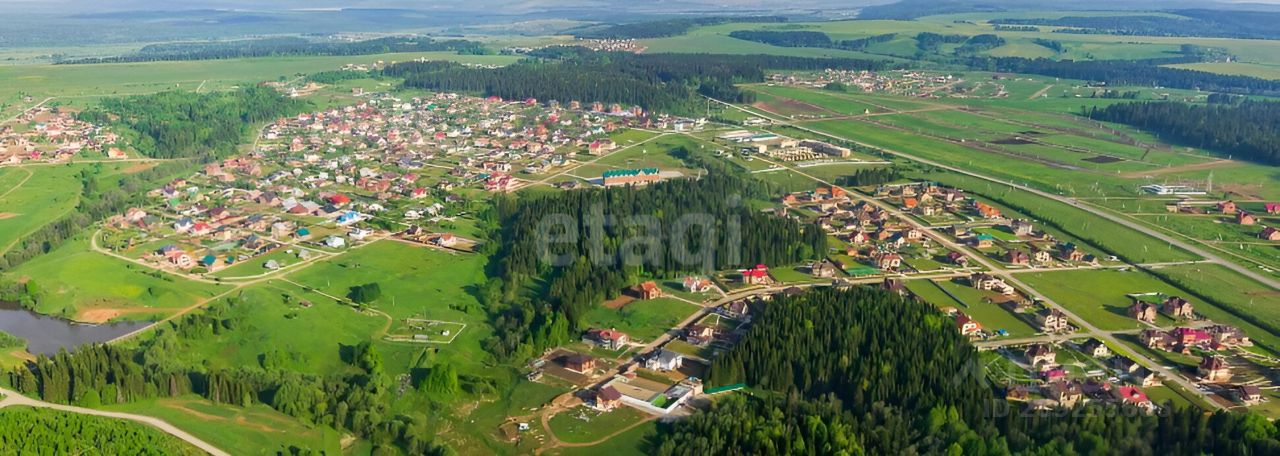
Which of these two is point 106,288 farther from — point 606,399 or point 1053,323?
point 1053,323

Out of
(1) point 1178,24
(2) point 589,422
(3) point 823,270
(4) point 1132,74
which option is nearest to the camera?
(2) point 589,422

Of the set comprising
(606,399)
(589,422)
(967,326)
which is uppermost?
(967,326)

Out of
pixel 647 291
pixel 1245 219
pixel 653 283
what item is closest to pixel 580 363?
pixel 647 291

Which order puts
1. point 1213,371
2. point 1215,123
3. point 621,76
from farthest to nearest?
point 621,76 → point 1215,123 → point 1213,371

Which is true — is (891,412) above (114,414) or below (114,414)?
above

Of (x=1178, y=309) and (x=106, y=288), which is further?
(x=106, y=288)

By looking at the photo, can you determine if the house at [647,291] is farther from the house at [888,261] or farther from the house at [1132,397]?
the house at [1132,397]

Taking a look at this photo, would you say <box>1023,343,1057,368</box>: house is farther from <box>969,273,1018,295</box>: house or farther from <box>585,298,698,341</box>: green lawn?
<box>585,298,698,341</box>: green lawn
